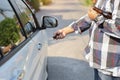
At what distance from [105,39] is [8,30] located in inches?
34.0

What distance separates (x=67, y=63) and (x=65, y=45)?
187 cm

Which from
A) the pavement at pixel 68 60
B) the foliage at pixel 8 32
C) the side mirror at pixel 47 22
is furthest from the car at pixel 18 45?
the pavement at pixel 68 60

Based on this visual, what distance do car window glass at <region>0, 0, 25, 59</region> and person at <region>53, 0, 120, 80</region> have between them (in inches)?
26.5

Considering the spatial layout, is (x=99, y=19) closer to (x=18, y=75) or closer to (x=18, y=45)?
(x=18, y=45)

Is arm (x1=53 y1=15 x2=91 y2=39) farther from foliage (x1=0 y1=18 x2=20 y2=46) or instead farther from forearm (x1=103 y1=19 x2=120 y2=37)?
foliage (x1=0 y1=18 x2=20 y2=46)

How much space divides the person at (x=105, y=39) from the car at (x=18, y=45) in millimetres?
574

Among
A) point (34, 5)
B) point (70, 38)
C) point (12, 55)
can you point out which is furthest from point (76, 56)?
point (34, 5)

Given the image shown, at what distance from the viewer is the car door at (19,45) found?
3000 millimetres

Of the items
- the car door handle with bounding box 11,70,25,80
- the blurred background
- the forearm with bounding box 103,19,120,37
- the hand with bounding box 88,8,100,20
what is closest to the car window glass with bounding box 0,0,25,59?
A: the car door handle with bounding box 11,70,25,80

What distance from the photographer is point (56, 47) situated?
30.2 feet

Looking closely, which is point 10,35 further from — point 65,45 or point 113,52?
point 65,45

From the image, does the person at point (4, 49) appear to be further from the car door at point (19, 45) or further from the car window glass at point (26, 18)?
the car window glass at point (26, 18)

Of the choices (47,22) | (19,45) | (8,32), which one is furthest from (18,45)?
(47,22)

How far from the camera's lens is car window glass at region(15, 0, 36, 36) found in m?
4.12
